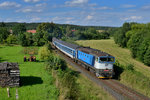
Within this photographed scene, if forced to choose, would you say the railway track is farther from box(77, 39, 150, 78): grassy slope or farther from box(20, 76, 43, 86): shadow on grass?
box(77, 39, 150, 78): grassy slope

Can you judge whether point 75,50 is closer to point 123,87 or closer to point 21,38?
point 123,87

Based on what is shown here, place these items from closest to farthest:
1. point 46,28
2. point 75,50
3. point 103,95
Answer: point 103,95, point 75,50, point 46,28

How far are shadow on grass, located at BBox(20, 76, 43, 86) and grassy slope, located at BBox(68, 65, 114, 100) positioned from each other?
494cm

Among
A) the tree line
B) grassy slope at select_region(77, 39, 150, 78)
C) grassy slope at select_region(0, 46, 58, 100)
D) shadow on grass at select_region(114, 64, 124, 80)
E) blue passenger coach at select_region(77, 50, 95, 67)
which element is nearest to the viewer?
grassy slope at select_region(0, 46, 58, 100)

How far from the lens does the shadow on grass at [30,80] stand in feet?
59.2

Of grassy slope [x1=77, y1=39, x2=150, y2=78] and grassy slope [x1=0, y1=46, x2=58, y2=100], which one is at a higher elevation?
grassy slope [x1=0, y1=46, x2=58, y2=100]

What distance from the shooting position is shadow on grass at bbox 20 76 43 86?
18.0 metres

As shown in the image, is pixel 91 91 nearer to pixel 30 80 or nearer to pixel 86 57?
pixel 30 80

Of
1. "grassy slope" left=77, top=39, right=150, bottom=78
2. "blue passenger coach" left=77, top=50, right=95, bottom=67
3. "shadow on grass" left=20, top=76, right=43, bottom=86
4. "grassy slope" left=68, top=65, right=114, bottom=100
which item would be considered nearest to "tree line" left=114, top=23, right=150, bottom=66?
"grassy slope" left=77, top=39, right=150, bottom=78

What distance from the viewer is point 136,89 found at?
18.0 m

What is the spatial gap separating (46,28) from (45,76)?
8670cm

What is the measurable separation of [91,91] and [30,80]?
765cm

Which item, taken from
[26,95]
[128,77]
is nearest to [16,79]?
[26,95]

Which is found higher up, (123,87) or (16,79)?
(16,79)
